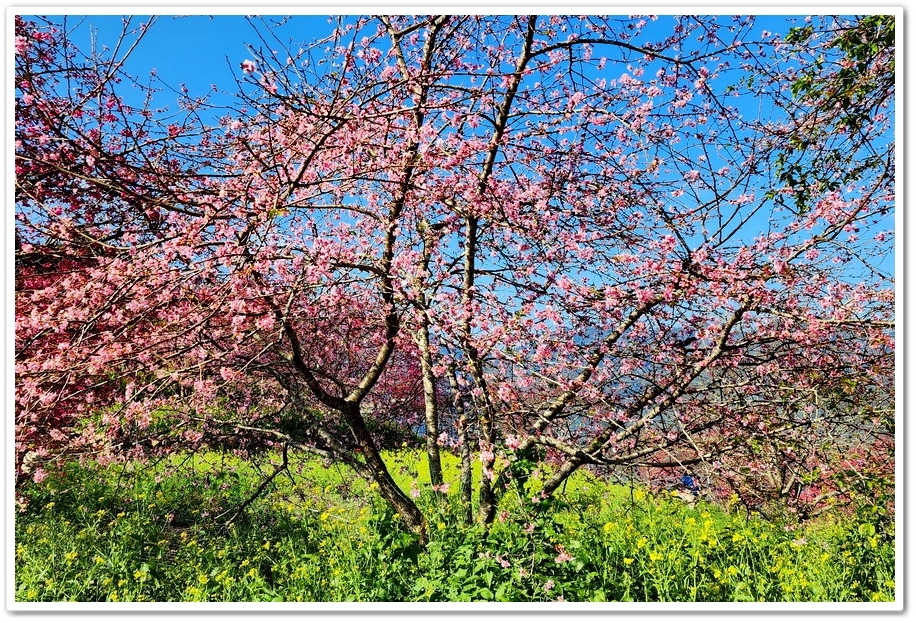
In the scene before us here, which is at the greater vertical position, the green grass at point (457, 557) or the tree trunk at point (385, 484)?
the tree trunk at point (385, 484)

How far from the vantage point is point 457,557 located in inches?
113

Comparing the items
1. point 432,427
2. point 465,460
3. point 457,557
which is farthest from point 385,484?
point 457,557

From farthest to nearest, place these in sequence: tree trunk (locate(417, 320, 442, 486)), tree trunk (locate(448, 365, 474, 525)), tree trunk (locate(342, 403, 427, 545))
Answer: tree trunk (locate(417, 320, 442, 486))
tree trunk (locate(342, 403, 427, 545))
tree trunk (locate(448, 365, 474, 525))

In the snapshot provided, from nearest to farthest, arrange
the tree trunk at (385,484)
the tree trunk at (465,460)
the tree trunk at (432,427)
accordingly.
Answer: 1. the tree trunk at (465,460)
2. the tree trunk at (385,484)
3. the tree trunk at (432,427)

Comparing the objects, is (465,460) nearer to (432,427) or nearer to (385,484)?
(385,484)

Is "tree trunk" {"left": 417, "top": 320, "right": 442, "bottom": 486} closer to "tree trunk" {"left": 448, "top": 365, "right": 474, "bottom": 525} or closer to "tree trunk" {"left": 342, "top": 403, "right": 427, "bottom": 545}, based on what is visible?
"tree trunk" {"left": 342, "top": 403, "right": 427, "bottom": 545}

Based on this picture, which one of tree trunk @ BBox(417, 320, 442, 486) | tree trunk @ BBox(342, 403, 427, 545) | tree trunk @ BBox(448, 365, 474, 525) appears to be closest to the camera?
tree trunk @ BBox(448, 365, 474, 525)

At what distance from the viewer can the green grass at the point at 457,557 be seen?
2816mm

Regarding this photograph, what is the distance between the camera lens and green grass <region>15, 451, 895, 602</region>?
2816 millimetres

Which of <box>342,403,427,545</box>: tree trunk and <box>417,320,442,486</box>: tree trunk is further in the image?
<box>417,320,442,486</box>: tree trunk

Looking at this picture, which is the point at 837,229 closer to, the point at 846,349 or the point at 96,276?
the point at 846,349

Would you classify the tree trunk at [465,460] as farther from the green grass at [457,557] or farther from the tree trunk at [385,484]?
the tree trunk at [385,484]

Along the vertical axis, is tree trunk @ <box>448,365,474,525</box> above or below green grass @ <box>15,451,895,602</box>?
above

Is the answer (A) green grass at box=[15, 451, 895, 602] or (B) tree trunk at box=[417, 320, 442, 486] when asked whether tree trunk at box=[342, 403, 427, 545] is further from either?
(B) tree trunk at box=[417, 320, 442, 486]
